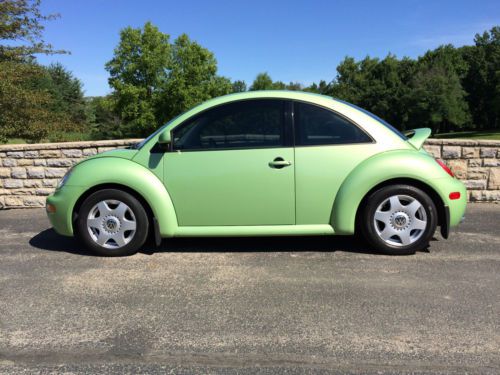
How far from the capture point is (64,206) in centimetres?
410

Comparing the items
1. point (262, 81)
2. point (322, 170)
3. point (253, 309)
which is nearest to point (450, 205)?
point (322, 170)

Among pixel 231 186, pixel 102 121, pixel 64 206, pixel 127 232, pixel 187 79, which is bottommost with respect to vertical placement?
pixel 127 232

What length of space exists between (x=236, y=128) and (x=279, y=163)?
0.56 meters

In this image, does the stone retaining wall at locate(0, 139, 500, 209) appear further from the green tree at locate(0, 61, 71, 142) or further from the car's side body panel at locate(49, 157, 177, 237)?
the green tree at locate(0, 61, 71, 142)

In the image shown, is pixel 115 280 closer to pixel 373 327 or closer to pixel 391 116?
pixel 373 327

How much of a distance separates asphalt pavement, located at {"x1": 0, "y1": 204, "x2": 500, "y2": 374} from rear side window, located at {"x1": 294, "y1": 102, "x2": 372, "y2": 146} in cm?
115

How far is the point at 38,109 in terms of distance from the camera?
10.7 meters

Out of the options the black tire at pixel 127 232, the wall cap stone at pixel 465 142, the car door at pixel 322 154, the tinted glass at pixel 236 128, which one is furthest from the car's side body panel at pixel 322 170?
the wall cap stone at pixel 465 142

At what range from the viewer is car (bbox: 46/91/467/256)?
3904mm

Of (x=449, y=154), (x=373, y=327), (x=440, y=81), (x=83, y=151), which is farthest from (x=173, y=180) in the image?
(x=440, y=81)

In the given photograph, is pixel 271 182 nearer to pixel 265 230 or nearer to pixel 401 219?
pixel 265 230

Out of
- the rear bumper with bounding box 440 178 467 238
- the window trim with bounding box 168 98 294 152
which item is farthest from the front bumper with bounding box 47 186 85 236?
the rear bumper with bounding box 440 178 467 238

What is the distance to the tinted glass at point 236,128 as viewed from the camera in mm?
3975

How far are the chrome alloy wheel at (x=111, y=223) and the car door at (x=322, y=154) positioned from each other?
1.68 m
